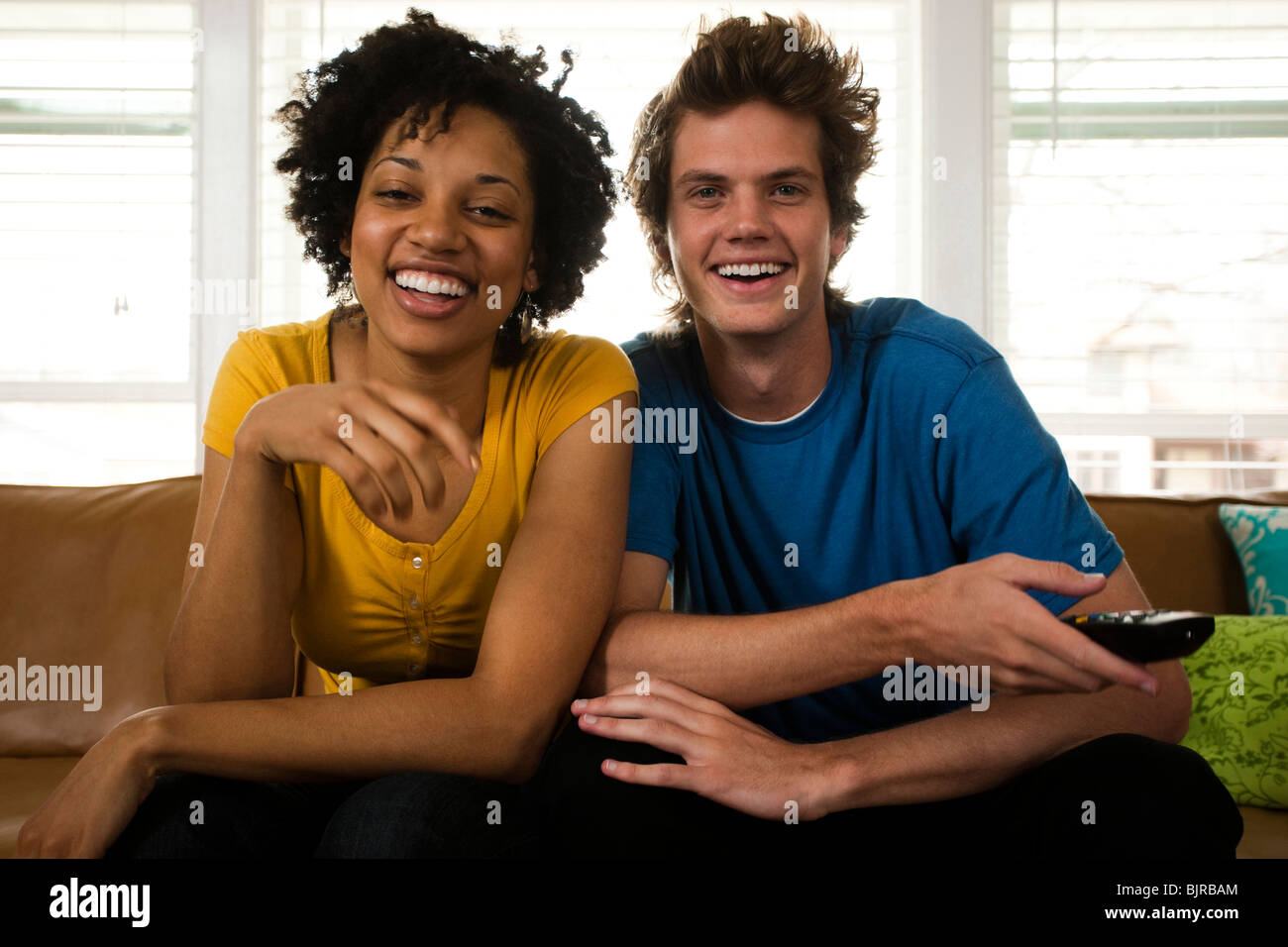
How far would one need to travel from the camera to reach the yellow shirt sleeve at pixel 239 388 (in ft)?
→ 4.01

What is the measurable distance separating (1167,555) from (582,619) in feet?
4.16

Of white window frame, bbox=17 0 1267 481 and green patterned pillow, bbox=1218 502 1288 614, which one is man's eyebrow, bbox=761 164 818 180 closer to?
green patterned pillow, bbox=1218 502 1288 614

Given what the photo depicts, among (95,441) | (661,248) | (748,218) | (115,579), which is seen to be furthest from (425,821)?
(95,441)

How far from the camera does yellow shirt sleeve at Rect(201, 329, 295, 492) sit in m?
1.22

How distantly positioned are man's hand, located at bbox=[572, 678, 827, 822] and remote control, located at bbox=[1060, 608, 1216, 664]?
0.32 metres

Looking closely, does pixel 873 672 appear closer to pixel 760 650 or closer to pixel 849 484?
pixel 760 650

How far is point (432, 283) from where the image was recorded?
A: 1.17 meters

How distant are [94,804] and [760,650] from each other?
68cm

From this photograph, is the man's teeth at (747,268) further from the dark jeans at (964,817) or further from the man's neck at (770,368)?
the dark jeans at (964,817)

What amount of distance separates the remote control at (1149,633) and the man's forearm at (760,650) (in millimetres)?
206

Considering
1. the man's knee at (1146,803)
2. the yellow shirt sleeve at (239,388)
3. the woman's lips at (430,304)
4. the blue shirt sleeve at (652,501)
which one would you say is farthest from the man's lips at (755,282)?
the man's knee at (1146,803)

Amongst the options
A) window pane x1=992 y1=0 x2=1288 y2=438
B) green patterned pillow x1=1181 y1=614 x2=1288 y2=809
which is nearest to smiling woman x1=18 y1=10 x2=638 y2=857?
green patterned pillow x1=1181 y1=614 x2=1288 y2=809

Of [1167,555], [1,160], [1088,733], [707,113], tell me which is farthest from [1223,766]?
[1,160]
